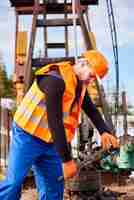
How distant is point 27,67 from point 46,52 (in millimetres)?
1046

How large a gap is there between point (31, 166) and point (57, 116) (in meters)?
0.82

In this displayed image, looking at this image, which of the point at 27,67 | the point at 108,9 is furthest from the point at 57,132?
the point at 108,9

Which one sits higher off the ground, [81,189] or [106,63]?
[106,63]

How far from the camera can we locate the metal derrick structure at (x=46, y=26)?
8.55m

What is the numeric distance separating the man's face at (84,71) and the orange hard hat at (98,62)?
1.5 inches

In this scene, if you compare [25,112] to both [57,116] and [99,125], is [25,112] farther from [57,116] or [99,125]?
[99,125]

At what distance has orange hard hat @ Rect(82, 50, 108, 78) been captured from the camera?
5.43 metres

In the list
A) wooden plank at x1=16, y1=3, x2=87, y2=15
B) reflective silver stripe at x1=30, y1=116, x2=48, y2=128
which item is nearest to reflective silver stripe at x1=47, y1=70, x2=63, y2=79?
reflective silver stripe at x1=30, y1=116, x2=48, y2=128

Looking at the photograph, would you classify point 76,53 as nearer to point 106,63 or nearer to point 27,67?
point 106,63

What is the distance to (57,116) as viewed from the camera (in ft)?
17.0

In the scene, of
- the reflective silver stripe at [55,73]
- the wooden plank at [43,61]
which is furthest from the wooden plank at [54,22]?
the reflective silver stripe at [55,73]

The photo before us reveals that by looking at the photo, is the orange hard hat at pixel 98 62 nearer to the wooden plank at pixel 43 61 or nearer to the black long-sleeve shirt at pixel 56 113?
the black long-sleeve shirt at pixel 56 113

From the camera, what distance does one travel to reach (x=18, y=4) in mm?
9273

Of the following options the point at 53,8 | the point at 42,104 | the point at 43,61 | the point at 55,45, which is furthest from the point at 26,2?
the point at 42,104
